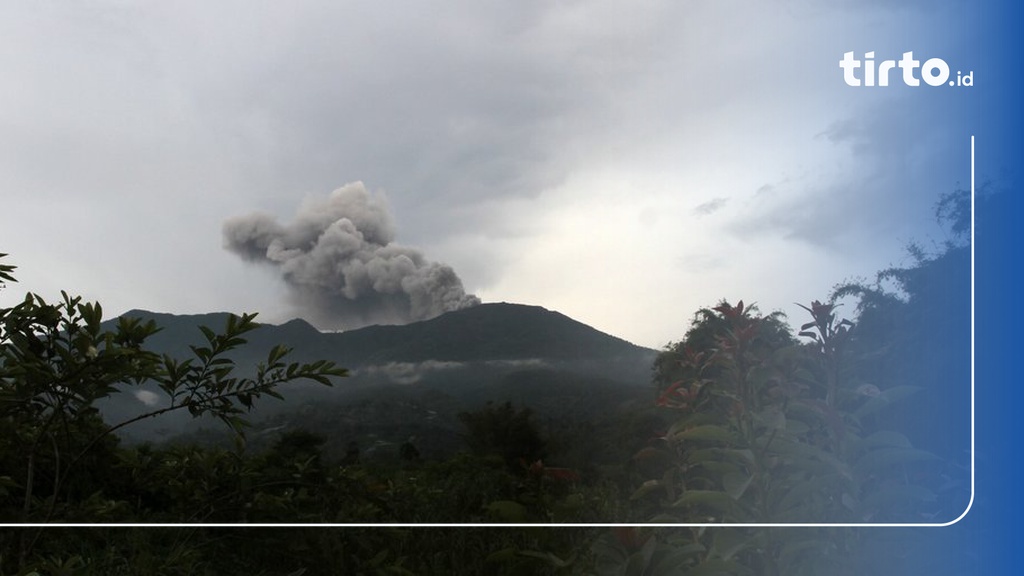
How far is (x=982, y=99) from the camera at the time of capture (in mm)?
2611

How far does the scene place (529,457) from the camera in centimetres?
296

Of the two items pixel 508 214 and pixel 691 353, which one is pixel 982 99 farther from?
pixel 508 214

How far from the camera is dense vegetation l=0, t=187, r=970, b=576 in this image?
7.25ft

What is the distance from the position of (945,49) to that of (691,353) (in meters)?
1.29

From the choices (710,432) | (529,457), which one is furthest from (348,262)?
(710,432)

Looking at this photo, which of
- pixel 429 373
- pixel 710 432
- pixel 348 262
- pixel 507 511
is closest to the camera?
pixel 710 432

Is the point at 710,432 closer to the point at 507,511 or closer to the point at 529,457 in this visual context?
the point at 507,511

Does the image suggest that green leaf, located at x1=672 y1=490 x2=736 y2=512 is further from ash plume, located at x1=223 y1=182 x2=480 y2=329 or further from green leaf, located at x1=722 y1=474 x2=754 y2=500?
ash plume, located at x1=223 y1=182 x2=480 y2=329

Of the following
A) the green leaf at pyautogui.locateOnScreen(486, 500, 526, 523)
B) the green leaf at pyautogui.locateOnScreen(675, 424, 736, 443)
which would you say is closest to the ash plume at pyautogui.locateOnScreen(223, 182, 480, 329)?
the green leaf at pyautogui.locateOnScreen(486, 500, 526, 523)

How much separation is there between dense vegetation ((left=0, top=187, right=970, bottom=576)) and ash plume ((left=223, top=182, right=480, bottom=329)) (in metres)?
0.27

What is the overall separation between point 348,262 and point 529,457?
95 centimetres

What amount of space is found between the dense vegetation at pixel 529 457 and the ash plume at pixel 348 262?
0.27 m

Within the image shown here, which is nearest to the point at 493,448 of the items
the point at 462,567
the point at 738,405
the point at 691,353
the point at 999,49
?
the point at 462,567

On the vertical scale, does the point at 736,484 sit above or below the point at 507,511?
above
